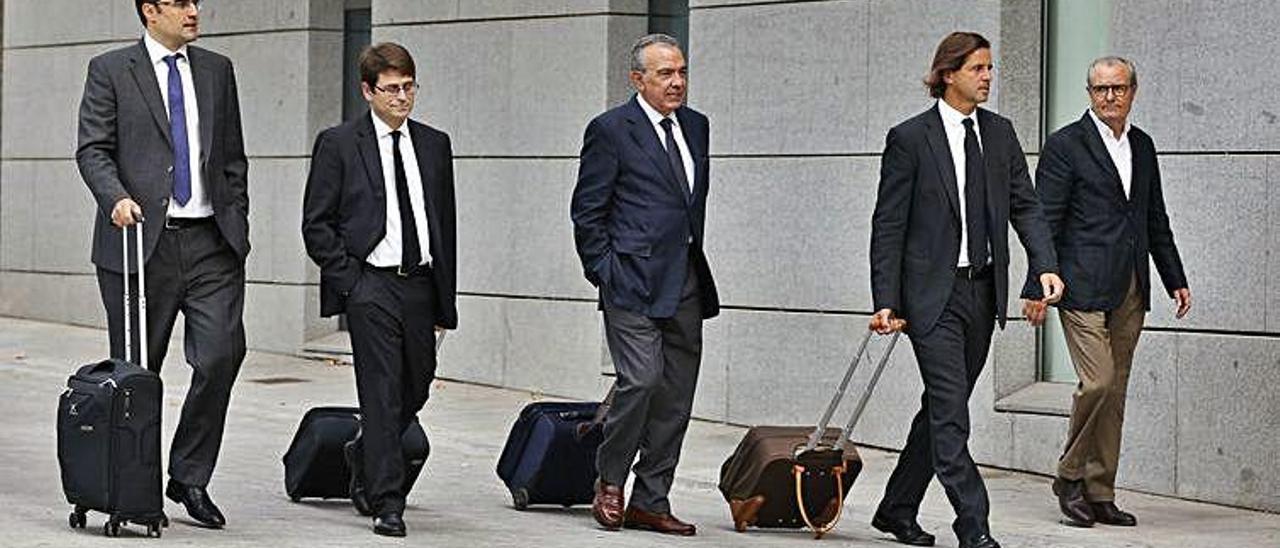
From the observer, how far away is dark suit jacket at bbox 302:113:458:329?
1020 cm

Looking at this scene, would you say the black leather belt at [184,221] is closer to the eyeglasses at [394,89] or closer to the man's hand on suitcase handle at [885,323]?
the eyeglasses at [394,89]

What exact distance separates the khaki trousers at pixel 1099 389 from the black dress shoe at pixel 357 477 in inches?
116

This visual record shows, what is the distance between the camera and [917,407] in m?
13.4

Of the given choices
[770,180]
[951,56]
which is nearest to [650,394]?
[951,56]

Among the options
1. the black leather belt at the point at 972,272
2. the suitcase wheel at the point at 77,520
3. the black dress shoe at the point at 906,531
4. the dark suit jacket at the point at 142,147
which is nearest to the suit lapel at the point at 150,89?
the dark suit jacket at the point at 142,147

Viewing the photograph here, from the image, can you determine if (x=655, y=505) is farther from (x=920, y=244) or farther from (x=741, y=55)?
(x=741, y=55)

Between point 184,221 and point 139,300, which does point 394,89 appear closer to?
point 184,221

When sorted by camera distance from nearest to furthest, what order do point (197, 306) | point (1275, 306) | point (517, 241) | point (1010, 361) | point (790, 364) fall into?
point (197, 306), point (1275, 306), point (1010, 361), point (790, 364), point (517, 241)

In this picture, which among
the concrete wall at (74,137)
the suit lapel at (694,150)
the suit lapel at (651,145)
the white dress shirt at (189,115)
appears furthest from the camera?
the concrete wall at (74,137)

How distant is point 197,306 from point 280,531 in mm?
929

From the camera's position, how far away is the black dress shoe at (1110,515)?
11.2 meters

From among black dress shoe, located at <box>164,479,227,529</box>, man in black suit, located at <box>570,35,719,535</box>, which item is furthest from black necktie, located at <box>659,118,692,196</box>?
black dress shoe, located at <box>164,479,227,529</box>

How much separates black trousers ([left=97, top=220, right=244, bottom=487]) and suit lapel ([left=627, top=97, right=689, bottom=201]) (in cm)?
165

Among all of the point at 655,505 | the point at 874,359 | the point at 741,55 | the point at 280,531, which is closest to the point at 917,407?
the point at 874,359
